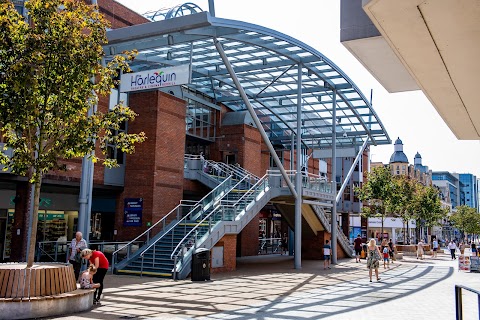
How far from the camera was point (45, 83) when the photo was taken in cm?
1069

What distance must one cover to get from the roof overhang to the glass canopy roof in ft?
40.5

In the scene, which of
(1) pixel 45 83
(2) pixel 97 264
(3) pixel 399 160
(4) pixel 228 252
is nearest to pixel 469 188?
(3) pixel 399 160

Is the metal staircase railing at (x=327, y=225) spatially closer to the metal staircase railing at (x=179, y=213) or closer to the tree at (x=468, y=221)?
the metal staircase railing at (x=179, y=213)

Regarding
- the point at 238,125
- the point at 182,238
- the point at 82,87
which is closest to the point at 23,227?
the point at 182,238

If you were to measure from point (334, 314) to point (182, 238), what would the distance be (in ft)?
30.4

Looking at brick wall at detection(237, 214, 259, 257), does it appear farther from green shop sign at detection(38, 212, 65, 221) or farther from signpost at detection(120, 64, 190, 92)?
signpost at detection(120, 64, 190, 92)

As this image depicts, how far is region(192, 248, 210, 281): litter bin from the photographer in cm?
1614

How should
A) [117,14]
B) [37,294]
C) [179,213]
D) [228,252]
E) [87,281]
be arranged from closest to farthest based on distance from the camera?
[37,294], [87,281], [228,252], [179,213], [117,14]

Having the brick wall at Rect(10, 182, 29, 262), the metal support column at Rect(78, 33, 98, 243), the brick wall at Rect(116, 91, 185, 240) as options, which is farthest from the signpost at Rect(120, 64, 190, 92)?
the brick wall at Rect(10, 182, 29, 262)

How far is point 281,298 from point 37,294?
6038 mm

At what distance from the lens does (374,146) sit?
106ft

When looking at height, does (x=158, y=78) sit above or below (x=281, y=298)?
above

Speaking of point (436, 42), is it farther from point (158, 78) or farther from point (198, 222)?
point (198, 222)

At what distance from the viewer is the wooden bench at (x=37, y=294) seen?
9.28 metres
